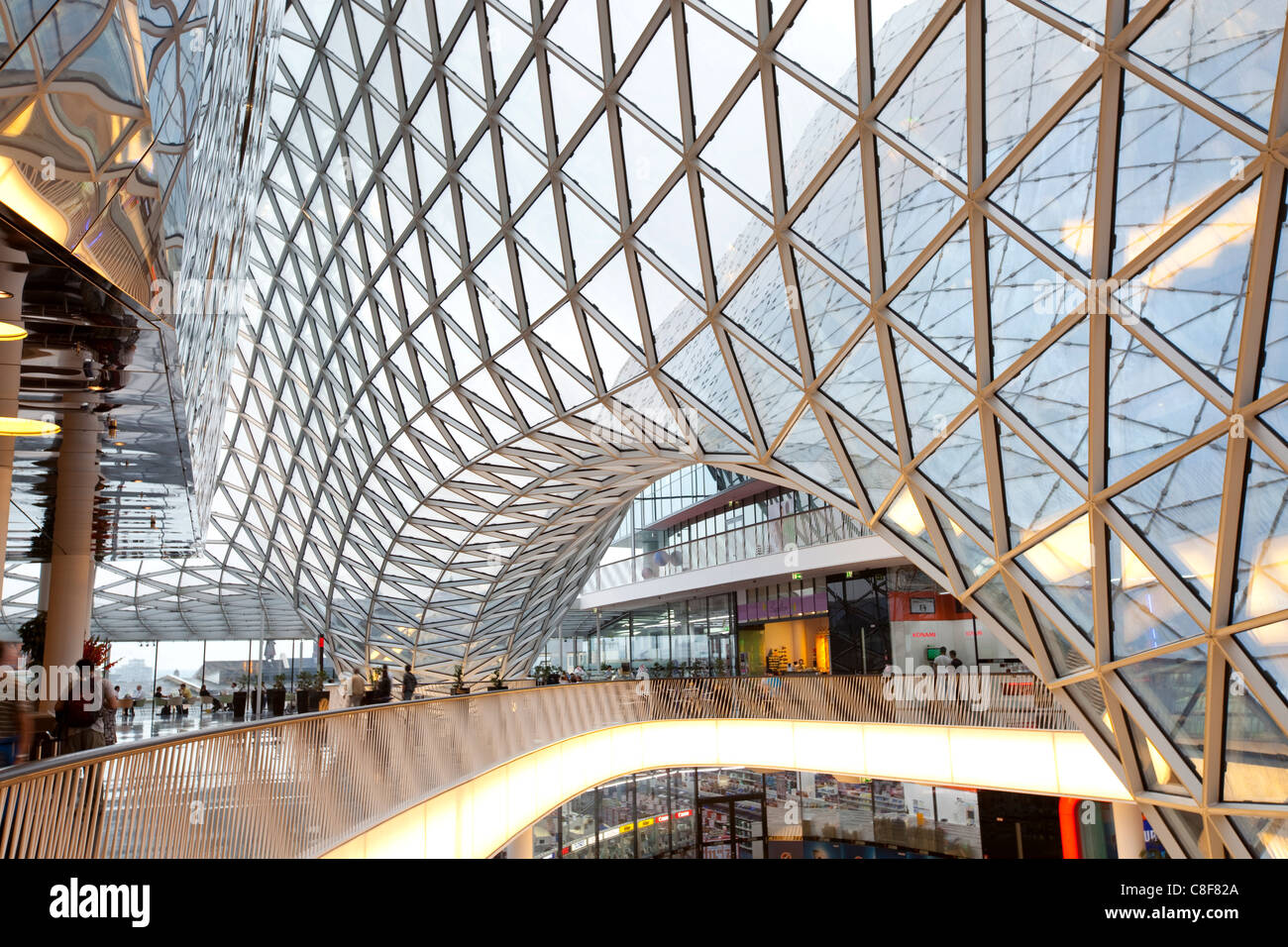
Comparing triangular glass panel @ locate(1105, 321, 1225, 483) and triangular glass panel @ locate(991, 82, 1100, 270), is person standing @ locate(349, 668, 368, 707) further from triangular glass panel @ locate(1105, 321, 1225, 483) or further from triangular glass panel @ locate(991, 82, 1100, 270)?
triangular glass panel @ locate(991, 82, 1100, 270)

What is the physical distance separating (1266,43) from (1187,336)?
12.5ft

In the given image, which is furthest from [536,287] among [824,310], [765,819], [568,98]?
[765,819]

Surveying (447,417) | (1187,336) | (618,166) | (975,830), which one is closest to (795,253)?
(618,166)

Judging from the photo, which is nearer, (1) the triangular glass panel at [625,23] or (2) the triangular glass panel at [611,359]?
(1) the triangular glass panel at [625,23]

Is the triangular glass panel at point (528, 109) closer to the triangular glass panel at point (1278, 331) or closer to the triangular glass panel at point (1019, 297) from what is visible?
the triangular glass panel at point (1019, 297)

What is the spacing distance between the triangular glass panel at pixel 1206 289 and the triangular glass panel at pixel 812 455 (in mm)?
10004

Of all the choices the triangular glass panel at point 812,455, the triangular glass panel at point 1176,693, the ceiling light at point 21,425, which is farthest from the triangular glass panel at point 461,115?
the triangular glass panel at point 1176,693

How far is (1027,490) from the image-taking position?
54.9ft

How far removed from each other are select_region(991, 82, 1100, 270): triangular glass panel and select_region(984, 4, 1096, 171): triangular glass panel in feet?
1.31

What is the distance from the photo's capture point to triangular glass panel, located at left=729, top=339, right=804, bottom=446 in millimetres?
21422

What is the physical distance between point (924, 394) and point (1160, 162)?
7.39 meters

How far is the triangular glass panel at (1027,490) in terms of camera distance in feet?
52.2
